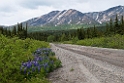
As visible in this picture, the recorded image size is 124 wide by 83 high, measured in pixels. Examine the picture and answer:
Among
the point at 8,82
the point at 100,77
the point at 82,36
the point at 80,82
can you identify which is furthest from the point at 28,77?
the point at 82,36

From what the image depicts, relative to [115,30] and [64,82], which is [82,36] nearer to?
[115,30]

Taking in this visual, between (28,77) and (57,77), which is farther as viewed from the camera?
(57,77)

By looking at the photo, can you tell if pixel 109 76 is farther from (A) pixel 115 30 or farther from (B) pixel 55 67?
(A) pixel 115 30

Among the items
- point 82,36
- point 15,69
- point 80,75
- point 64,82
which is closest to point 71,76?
point 80,75

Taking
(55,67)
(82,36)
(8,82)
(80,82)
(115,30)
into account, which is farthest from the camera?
(82,36)

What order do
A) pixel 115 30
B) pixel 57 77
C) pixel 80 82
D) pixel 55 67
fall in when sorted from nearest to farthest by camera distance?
pixel 80 82 → pixel 57 77 → pixel 55 67 → pixel 115 30

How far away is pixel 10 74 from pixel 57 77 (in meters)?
2.36

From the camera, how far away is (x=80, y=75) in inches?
394

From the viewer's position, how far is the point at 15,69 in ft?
29.2

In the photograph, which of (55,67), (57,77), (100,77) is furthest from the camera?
(55,67)

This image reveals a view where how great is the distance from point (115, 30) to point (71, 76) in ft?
242

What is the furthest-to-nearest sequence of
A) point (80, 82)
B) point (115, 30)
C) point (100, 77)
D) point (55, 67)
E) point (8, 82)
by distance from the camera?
point (115, 30) < point (55, 67) < point (100, 77) < point (80, 82) < point (8, 82)

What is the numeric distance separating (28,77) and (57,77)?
1376mm

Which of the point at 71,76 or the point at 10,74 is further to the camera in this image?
the point at 71,76
